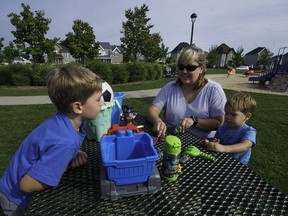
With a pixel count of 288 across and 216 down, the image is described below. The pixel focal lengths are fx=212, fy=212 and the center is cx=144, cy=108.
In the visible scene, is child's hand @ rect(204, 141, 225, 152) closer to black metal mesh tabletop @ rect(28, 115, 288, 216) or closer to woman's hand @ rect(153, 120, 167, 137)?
black metal mesh tabletop @ rect(28, 115, 288, 216)

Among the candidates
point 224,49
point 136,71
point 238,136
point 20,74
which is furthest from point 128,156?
point 224,49

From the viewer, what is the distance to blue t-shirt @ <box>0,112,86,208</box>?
1.15 m

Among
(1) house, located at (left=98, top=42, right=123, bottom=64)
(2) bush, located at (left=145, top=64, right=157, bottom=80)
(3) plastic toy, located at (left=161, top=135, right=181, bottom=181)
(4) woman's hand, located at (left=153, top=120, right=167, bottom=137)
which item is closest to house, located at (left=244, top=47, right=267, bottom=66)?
(1) house, located at (left=98, top=42, right=123, bottom=64)

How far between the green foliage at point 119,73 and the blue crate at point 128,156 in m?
12.5

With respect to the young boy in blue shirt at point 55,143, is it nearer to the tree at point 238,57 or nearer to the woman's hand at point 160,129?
the woman's hand at point 160,129

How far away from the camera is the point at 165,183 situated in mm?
1239

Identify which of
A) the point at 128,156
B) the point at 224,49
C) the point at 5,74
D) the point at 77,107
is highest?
the point at 224,49

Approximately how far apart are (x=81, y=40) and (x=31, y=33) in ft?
28.4

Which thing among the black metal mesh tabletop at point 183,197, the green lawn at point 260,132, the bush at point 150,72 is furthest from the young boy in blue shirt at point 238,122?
the bush at point 150,72

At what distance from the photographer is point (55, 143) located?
119cm

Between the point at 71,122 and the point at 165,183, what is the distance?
72 cm

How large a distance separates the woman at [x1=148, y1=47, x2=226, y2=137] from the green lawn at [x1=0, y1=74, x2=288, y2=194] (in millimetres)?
1603

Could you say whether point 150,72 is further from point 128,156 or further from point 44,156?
point 44,156

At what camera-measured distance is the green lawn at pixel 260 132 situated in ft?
11.5
